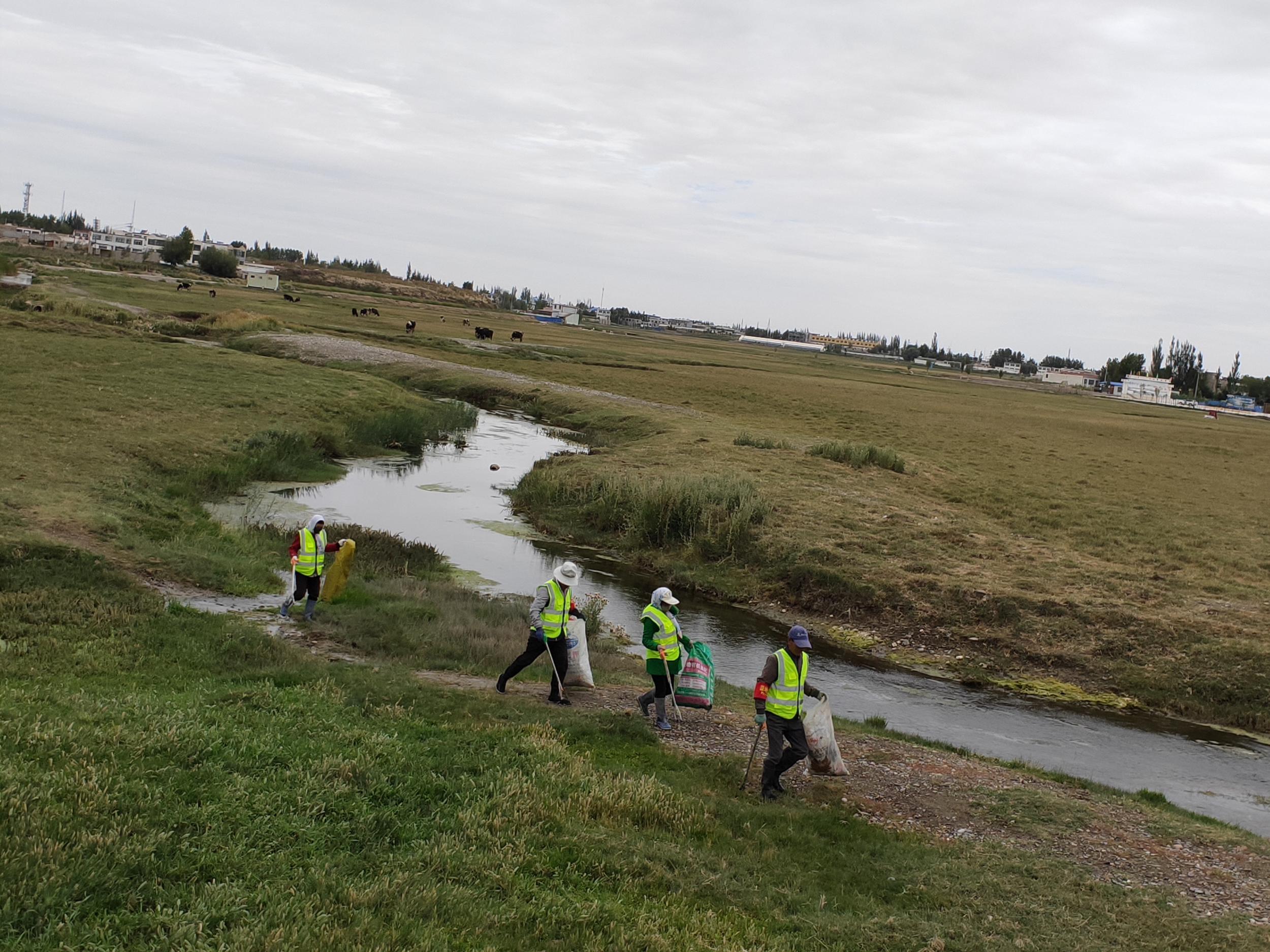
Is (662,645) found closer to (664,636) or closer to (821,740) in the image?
(664,636)

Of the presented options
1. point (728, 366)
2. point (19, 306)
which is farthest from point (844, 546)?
point (728, 366)

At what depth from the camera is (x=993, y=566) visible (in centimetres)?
2836

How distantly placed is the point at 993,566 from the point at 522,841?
22271mm

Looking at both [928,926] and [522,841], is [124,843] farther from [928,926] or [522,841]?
[928,926]

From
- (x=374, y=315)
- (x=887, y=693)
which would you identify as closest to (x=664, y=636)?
(x=887, y=693)

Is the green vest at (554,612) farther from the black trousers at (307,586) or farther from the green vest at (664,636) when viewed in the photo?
the black trousers at (307,586)

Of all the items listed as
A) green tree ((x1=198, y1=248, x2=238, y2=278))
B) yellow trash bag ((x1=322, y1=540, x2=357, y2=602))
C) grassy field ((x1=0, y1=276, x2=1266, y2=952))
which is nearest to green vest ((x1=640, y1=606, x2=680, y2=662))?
grassy field ((x1=0, y1=276, x2=1266, y2=952))

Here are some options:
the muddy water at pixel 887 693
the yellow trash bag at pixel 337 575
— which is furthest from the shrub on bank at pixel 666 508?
the yellow trash bag at pixel 337 575

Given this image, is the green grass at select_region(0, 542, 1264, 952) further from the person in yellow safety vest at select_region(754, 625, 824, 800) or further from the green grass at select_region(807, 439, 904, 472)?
Result: the green grass at select_region(807, 439, 904, 472)

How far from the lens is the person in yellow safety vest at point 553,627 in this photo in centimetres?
1414

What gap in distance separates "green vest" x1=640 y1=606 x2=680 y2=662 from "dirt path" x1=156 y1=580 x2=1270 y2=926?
104 cm

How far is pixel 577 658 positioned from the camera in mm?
14859

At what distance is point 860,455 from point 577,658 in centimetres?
3044

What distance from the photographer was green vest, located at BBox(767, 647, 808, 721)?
12023 mm
